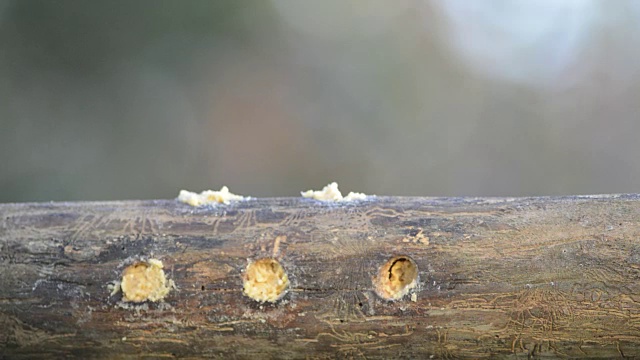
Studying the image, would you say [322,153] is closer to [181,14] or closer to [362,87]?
[362,87]

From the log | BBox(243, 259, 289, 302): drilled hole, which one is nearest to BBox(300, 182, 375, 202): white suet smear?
the log

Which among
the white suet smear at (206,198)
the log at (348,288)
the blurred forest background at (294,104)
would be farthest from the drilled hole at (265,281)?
the blurred forest background at (294,104)

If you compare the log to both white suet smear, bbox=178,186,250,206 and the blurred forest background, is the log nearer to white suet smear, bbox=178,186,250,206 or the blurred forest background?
white suet smear, bbox=178,186,250,206

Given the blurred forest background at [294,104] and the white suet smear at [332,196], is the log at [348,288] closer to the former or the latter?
the white suet smear at [332,196]

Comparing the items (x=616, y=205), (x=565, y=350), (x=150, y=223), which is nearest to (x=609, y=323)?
(x=565, y=350)

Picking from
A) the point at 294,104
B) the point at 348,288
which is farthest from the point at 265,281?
the point at 294,104

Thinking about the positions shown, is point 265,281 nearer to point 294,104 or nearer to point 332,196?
point 332,196

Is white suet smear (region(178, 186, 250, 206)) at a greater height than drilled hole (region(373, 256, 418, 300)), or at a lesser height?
greater
